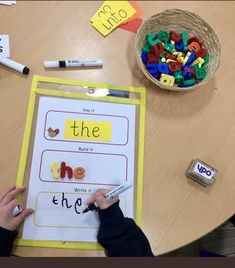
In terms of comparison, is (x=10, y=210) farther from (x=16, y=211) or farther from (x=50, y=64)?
(x=50, y=64)

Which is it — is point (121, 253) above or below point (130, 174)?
below

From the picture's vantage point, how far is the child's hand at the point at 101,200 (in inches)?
25.1

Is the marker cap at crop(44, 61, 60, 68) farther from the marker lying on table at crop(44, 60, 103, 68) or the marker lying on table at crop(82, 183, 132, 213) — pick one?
the marker lying on table at crop(82, 183, 132, 213)

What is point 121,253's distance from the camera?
2.05 feet

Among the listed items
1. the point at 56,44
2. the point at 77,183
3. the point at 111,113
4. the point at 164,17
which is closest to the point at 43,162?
the point at 77,183

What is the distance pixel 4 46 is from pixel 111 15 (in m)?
0.27

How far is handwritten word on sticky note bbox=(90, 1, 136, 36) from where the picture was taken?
2.68 feet

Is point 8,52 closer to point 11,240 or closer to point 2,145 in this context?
point 2,145

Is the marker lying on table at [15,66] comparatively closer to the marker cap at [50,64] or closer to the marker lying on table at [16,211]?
the marker cap at [50,64]

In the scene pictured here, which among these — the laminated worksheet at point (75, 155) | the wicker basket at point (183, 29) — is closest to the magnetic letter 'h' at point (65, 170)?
the laminated worksheet at point (75, 155)

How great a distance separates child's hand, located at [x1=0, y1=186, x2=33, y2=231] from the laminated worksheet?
0.01 meters

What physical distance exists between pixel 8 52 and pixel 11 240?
16.2 inches

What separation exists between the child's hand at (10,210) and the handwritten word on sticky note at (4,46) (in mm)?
308

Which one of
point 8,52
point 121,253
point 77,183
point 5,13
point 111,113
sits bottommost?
point 121,253
